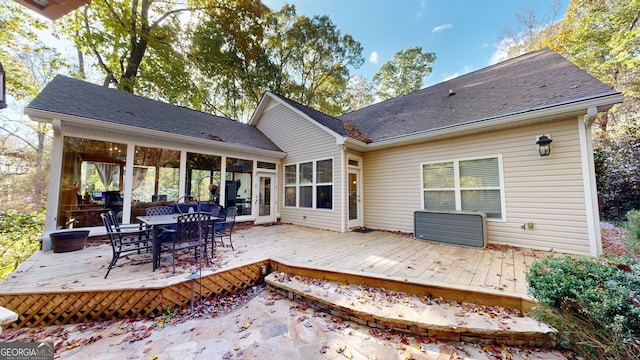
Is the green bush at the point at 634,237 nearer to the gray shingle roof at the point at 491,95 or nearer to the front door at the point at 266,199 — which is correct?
the gray shingle roof at the point at 491,95

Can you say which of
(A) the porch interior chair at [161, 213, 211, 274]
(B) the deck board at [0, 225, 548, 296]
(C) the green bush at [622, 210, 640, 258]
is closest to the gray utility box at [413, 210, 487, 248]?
(B) the deck board at [0, 225, 548, 296]

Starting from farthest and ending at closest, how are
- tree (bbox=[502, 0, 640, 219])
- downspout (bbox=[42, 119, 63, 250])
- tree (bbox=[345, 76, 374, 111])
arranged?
tree (bbox=[345, 76, 374, 111])
tree (bbox=[502, 0, 640, 219])
downspout (bbox=[42, 119, 63, 250])

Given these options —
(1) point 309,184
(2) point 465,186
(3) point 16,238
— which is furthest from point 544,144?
(3) point 16,238

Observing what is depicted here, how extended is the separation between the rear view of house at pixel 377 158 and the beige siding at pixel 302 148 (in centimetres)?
5

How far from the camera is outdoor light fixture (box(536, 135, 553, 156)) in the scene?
14.5 ft

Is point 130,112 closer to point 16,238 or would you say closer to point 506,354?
point 16,238

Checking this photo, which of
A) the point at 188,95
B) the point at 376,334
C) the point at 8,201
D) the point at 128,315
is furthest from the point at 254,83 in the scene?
the point at 376,334

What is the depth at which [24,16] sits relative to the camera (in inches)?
355

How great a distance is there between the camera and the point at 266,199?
27.3 ft

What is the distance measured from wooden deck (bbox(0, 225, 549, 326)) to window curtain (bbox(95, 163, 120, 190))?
159 centimetres

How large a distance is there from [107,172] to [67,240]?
170cm

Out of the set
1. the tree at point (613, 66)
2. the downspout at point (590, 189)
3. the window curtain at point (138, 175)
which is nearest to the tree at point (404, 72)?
the tree at point (613, 66)

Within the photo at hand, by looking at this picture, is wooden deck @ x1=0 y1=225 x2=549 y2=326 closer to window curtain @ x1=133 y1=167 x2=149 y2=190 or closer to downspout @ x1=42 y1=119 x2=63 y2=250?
downspout @ x1=42 y1=119 x2=63 y2=250

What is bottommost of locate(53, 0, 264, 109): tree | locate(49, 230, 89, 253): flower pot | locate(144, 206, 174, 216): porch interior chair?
locate(49, 230, 89, 253): flower pot
